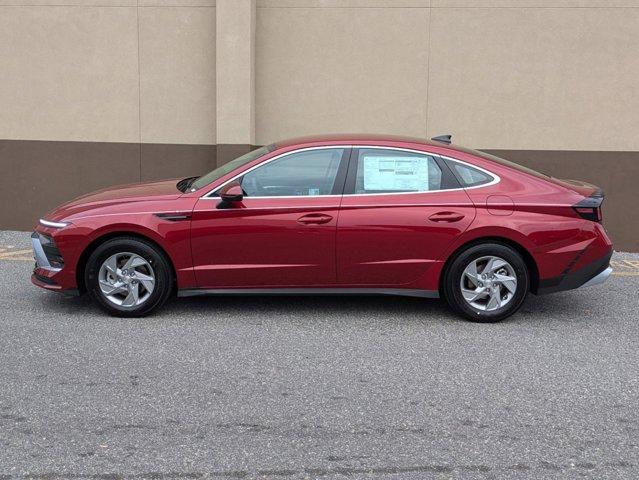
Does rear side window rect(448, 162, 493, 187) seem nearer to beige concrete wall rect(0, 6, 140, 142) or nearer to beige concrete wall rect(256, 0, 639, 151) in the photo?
beige concrete wall rect(256, 0, 639, 151)

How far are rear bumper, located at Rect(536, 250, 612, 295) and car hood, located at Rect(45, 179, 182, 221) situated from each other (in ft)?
10.4

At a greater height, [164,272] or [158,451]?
[164,272]

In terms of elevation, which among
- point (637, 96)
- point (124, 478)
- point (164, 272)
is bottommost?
point (124, 478)

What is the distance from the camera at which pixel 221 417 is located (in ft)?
13.5

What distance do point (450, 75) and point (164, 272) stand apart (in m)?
5.33

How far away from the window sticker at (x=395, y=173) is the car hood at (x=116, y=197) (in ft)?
5.31

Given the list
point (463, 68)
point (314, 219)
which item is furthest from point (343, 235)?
point (463, 68)

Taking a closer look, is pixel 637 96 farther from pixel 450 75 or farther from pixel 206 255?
pixel 206 255

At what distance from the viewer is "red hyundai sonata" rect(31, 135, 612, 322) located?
230 inches

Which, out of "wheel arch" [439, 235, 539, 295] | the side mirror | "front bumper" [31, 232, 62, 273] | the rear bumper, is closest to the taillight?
the rear bumper

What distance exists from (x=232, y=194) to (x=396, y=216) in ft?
4.40

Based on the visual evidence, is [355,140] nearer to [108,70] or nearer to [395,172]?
[395,172]

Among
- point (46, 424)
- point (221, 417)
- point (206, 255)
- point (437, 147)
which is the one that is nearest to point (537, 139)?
point (437, 147)

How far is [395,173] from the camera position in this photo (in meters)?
6.03
